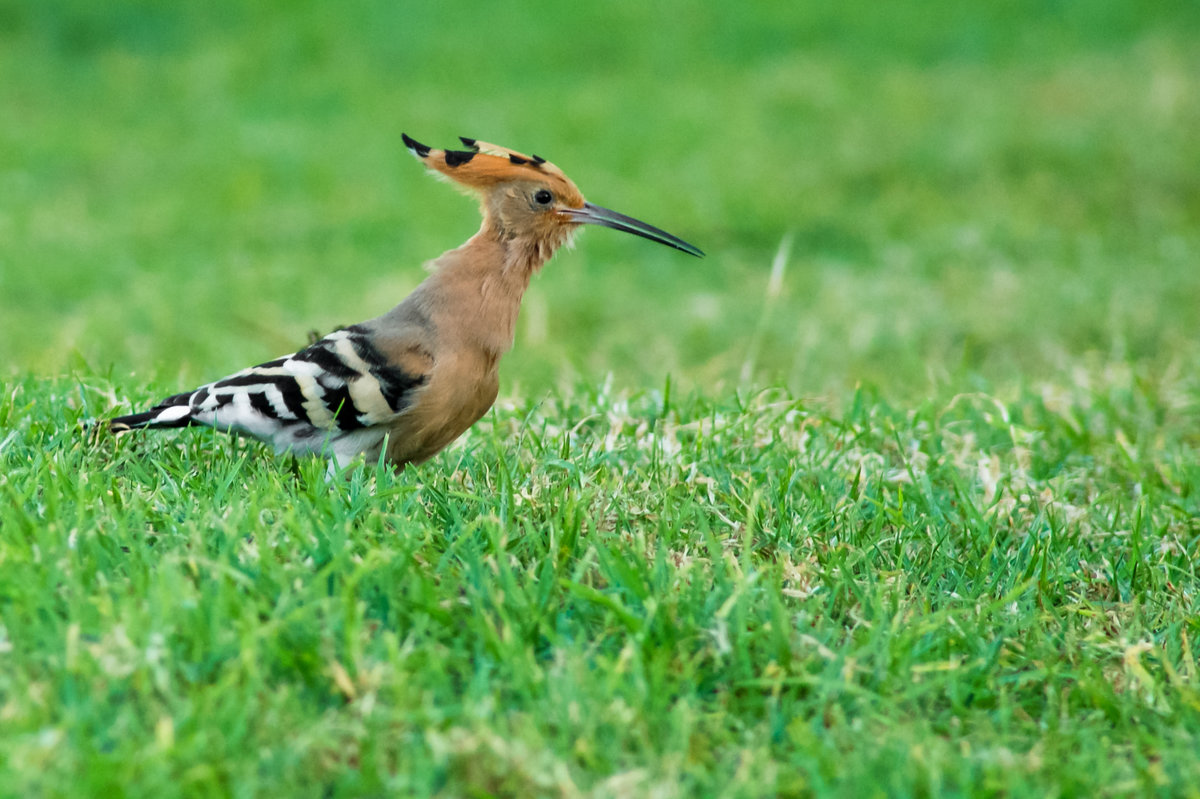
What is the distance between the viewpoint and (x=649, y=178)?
11.0 meters

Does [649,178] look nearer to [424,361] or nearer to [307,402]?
[424,361]

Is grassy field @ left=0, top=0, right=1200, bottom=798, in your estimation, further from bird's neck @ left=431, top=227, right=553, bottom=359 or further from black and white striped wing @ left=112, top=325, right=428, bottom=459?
bird's neck @ left=431, top=227, right=553, bottom=359

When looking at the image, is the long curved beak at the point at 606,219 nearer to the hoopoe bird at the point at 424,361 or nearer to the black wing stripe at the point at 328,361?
the hoopoe bird at the point at 424,361

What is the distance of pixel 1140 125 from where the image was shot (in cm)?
1177

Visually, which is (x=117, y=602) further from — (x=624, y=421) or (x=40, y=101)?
(x=40, y=101)

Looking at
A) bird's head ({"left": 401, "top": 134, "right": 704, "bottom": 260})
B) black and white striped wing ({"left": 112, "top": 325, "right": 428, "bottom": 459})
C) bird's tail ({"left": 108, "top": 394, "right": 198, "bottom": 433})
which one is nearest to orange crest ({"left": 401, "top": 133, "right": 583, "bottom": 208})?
bird's head ({"left": 401, "top": 134, "right": 704, "bottom": 260})

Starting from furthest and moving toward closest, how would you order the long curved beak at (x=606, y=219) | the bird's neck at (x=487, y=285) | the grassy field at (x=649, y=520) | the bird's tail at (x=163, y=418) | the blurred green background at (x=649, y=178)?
the blurred green background at (x=649, y=178) → the long curved beak at (x=606, y=219) → the bird's neck at (x=487, y=285) → the bird's tail at (x=163, y=418) → the grassy field at (x=649, y=520)

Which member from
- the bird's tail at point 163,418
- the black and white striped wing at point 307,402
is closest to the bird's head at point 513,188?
the black and white striped wing at point 307,402

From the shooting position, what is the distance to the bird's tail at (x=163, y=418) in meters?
3.47

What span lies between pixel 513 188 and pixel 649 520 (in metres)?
1.09

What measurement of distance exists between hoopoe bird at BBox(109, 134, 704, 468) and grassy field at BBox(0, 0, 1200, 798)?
0.45 feet

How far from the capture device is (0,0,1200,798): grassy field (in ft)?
7.80

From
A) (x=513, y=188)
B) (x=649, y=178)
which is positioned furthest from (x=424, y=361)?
(x=649, y=178)

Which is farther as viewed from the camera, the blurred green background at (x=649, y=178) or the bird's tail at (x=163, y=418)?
the blurred green background at (x=649, y=178)
